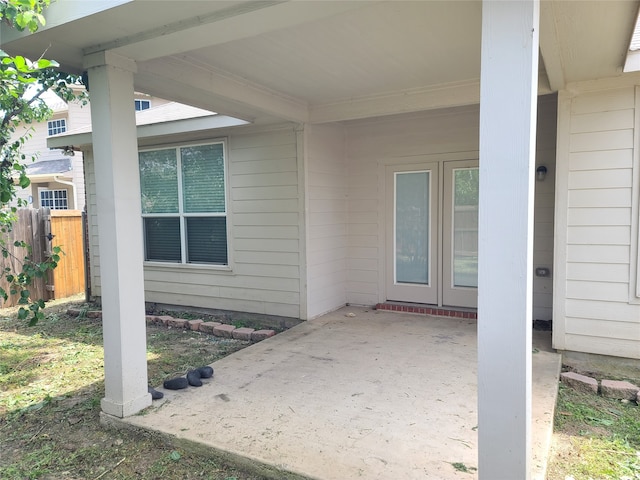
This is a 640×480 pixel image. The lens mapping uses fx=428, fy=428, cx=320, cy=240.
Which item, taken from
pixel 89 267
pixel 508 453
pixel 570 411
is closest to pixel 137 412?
pixel 508 453

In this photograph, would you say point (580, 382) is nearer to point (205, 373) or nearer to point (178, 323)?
point (205, 373)

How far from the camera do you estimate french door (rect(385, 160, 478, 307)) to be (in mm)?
5109

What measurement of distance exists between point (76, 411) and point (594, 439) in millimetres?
3489

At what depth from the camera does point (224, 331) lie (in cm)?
496

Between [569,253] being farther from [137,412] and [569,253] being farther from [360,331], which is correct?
[137,412]

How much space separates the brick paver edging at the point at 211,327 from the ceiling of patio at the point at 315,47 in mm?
2377

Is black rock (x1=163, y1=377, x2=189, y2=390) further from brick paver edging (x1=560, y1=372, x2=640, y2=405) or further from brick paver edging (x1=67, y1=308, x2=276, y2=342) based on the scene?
brick paver edging (x1=560, y1=372, x2=640, y2=405)

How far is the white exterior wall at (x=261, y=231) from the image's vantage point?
202 inches

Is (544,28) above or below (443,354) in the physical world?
above

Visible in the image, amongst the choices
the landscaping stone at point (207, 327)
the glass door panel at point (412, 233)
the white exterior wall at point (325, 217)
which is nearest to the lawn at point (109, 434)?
the landscaping stone at point (207, 327)

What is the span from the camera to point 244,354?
4.05 meters

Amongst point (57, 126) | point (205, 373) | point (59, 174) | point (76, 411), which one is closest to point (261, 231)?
point (205, 373)

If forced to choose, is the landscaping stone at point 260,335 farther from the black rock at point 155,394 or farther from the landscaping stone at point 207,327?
the black rock at point 155,394

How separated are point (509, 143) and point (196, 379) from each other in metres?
2.79
